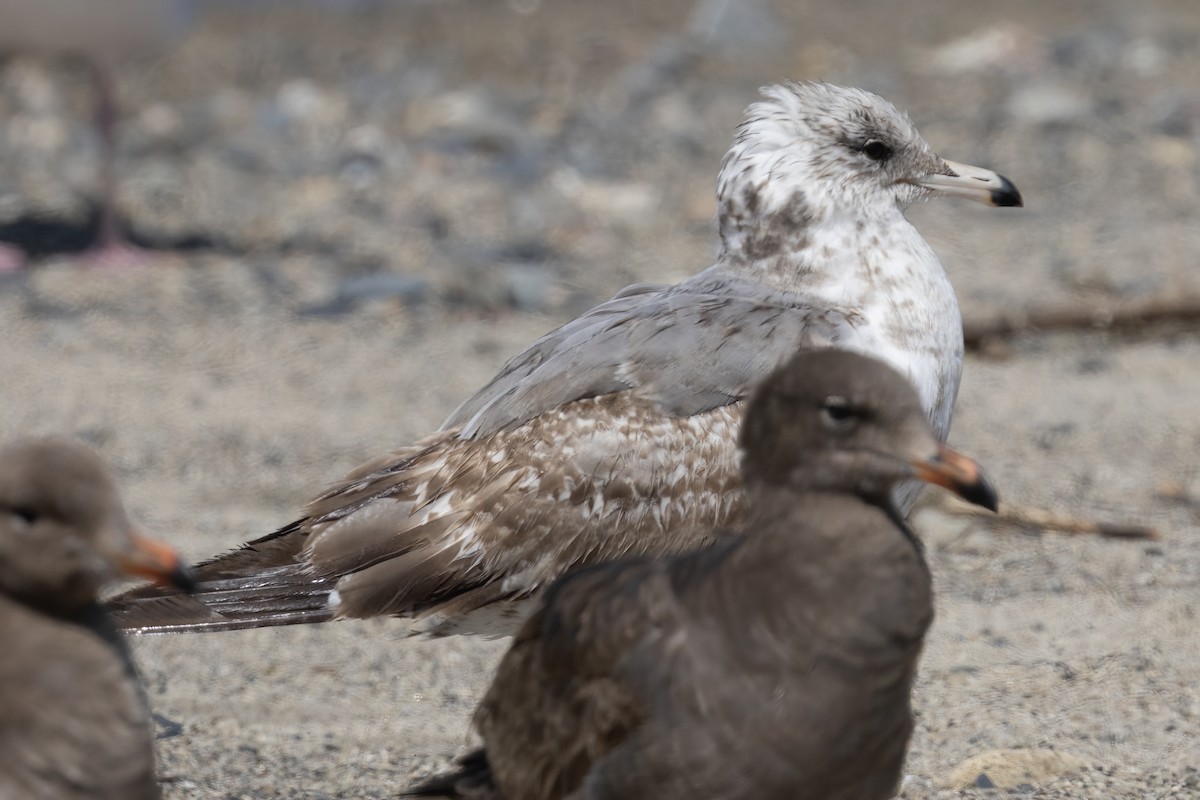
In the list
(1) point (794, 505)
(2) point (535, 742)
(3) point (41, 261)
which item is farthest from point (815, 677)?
(3) point (41, 261)

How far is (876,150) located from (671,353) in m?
0.96

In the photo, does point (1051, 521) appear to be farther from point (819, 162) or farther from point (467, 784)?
point (467, 784)

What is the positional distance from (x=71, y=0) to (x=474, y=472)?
6871 millimetres

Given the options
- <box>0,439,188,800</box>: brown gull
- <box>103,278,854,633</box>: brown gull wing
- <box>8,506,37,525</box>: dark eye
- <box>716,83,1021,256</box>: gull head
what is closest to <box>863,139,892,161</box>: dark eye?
<box>716,83,1021,256</box>: gull head

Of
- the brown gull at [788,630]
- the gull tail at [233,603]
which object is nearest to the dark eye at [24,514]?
the brown gull at [788,630]

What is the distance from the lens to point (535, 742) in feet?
12.1

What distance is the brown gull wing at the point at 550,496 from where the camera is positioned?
4.42 m

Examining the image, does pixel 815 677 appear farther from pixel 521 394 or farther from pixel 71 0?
A: pixel 71 0

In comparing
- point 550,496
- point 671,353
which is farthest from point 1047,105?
point 550,496

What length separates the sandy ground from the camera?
194 inches

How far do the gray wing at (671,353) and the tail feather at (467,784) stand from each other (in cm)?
97

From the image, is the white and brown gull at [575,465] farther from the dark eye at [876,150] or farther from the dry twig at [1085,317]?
the dry twig at [1085,317]

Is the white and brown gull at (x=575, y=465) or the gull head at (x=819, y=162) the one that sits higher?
the gull head at (x=819, y=162)

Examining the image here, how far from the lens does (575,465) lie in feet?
14.5
